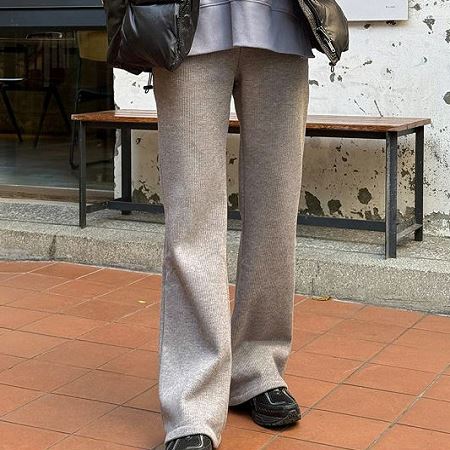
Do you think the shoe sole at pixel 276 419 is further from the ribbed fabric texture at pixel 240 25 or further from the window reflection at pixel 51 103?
the window reflection at pixel 51 103

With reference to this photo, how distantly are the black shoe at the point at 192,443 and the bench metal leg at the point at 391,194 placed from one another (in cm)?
204

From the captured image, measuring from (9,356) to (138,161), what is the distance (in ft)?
6.87

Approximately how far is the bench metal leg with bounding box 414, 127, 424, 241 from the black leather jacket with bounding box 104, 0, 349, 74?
223 cm

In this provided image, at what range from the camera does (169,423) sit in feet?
9.63

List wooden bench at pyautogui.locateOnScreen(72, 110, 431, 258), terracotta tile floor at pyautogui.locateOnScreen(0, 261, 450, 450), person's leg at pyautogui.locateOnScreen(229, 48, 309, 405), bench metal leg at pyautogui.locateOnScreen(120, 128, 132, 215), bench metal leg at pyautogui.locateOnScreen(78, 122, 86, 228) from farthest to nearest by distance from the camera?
bench metal leg at pyautogui.locateOnScreen(120, 128, 132, 215)
bench metal leg at pyautogui.locateOnScreen(78, 122, 86, 228)
wooden bench at pyautogui.locateOnScreen(72, 110, 431, 258)
terracotta tile floor at pyautogui.locateOnScreen(0, 261, 450, 450)
person's leg at pyautogui.locateOnScreen(229, 48, 309, 405)

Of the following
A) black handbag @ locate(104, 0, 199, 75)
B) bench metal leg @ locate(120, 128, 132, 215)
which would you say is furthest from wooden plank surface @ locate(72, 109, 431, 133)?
black handbag @ locate(104, 0, 199, 75)

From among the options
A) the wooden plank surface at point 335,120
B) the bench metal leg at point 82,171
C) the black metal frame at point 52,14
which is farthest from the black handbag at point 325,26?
the black metal frame at point 52,14

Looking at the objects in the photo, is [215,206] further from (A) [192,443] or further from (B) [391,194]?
(B) [391,194]

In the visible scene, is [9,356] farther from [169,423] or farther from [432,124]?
[432,124]

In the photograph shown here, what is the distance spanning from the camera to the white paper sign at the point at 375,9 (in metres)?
5.07

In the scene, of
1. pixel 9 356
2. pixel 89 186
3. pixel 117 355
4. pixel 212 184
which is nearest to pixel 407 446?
pixel 212 184

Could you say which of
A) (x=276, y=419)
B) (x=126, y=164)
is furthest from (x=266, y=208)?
(x=126, y=164)

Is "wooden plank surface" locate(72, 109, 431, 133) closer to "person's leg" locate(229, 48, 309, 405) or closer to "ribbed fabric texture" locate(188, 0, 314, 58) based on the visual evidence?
"person's leg" locate(229, 48, 309, 405)

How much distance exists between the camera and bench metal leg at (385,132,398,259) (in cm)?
464
